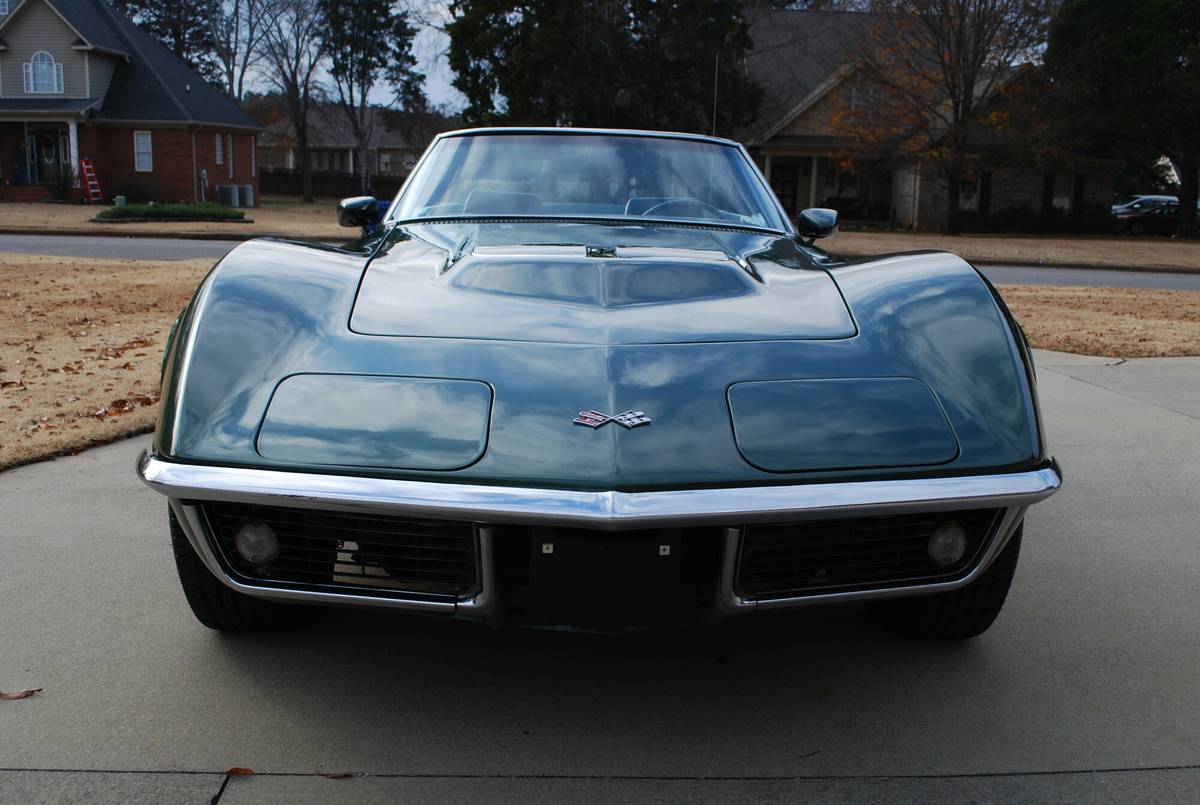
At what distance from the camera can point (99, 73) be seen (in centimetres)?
3412

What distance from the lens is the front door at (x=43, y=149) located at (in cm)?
3394

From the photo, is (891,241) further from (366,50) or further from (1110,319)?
(366,50)

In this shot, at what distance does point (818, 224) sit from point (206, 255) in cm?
1341

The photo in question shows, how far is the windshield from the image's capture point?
3.67 m

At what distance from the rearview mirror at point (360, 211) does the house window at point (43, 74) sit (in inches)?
1371

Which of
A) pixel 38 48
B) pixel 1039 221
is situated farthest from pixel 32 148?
pixel 1039 221

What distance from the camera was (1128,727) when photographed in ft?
7.77

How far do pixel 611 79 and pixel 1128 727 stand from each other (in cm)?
2783

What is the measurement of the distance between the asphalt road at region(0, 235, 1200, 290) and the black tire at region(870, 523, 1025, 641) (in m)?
12.7

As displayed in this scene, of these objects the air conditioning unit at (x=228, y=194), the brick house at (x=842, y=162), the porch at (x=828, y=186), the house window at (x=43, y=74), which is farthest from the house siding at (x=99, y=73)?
the porch at (x=828, y=186)

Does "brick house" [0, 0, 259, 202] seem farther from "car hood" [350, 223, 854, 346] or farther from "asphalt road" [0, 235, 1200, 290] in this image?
"car hood" [350, 223, 854, 346]

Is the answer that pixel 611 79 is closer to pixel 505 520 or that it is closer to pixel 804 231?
pixel 804 231

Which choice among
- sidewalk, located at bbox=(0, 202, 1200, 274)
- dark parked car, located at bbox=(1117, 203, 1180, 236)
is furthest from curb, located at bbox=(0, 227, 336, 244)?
dark parked car, located at bbox=(1117, 203, 1180, 236)

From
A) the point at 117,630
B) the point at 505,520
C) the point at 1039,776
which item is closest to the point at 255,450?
the point at 505,520
